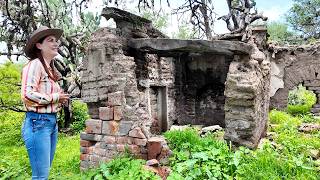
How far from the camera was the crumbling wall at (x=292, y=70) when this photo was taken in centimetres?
1350

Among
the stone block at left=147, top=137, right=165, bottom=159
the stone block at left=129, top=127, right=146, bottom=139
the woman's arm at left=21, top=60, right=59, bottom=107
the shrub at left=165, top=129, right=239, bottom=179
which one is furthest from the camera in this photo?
the stone block at left=129, top=127, right=146, bottom=139

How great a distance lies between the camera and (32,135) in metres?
3.17

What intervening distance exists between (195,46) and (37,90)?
12.1ft

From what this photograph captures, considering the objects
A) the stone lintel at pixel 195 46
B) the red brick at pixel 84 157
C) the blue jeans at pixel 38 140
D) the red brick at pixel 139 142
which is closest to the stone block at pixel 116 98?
the red brick at pixel 139 142

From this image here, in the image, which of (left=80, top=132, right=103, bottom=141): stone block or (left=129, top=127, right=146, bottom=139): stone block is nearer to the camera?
(left=129, top=127, right=146, bottom=139): stone block

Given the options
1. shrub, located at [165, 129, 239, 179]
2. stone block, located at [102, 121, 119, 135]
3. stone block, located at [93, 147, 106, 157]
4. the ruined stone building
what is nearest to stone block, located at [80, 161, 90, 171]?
the ruined stone building

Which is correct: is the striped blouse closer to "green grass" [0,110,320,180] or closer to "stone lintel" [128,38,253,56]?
"green grass" [0,110,320,180]

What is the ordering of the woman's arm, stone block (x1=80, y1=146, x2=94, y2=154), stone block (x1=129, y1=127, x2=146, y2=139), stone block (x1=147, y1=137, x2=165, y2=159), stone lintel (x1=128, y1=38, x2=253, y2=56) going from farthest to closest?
stone lintel (x1=128, y1=38, x2=253, y2=56) < stone block (x1=80, y1=146, x2=94, y2=154) < stone block (x1=129, y1=127, x2=146, y2=139) < stone block (x1=147, y1=137, x2=165, y2=159) < the woman's arm

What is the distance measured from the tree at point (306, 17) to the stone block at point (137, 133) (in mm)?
20425

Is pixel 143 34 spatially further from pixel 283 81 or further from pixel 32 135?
pixel 283 81

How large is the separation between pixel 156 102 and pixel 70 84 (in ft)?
10.6

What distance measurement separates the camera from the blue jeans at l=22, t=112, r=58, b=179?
3.18 m

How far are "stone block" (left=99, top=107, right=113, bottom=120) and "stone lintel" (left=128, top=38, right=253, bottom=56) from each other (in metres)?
1.67

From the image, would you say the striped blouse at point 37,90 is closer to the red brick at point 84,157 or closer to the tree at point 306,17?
the red brick at point 84,157
